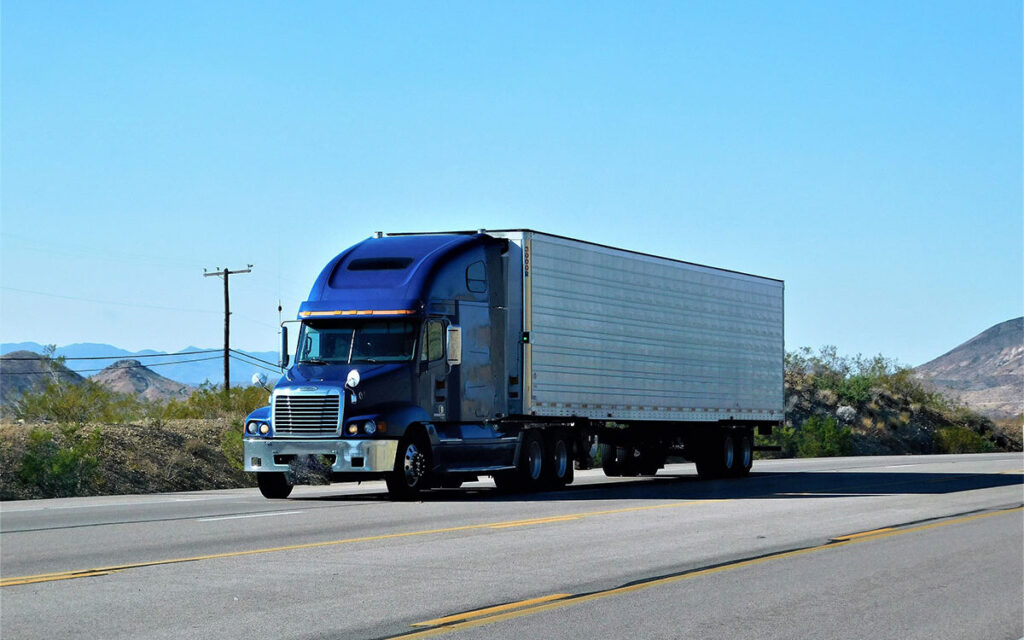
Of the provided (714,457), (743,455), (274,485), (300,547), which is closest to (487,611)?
(300,547)

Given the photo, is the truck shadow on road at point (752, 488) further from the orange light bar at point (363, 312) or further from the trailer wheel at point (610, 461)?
the orange light bar at point (363, 312)

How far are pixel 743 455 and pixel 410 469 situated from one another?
12687 millimetres

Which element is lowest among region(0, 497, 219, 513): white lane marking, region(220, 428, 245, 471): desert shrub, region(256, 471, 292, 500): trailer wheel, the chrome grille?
region(0, 497, 219, 513): white lane marking

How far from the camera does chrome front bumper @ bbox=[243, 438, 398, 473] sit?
21516 millimetres

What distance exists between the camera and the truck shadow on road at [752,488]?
23406 millimetres

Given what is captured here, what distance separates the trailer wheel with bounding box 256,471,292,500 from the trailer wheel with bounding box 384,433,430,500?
1.84 meters

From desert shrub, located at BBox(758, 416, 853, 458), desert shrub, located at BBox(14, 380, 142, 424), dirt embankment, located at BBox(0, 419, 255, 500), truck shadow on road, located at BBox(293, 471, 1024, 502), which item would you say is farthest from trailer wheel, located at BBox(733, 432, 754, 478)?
desert shrub, located at BBox(758, 416, 853, 458)

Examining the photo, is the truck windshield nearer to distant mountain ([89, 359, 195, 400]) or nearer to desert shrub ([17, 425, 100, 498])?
desert shrub ([17, 425, 100, 498])

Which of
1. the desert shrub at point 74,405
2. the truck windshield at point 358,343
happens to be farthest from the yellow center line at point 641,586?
the desert shrub at point 74,405

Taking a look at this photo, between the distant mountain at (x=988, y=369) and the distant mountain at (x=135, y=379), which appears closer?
the distant mountain at (x=988, y=369)

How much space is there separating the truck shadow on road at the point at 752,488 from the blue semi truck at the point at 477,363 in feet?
2.40

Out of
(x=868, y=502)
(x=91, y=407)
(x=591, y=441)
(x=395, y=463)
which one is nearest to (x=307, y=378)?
(x=395, y=463)

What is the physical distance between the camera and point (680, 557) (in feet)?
45.3

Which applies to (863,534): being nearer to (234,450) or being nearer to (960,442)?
(234,450)
